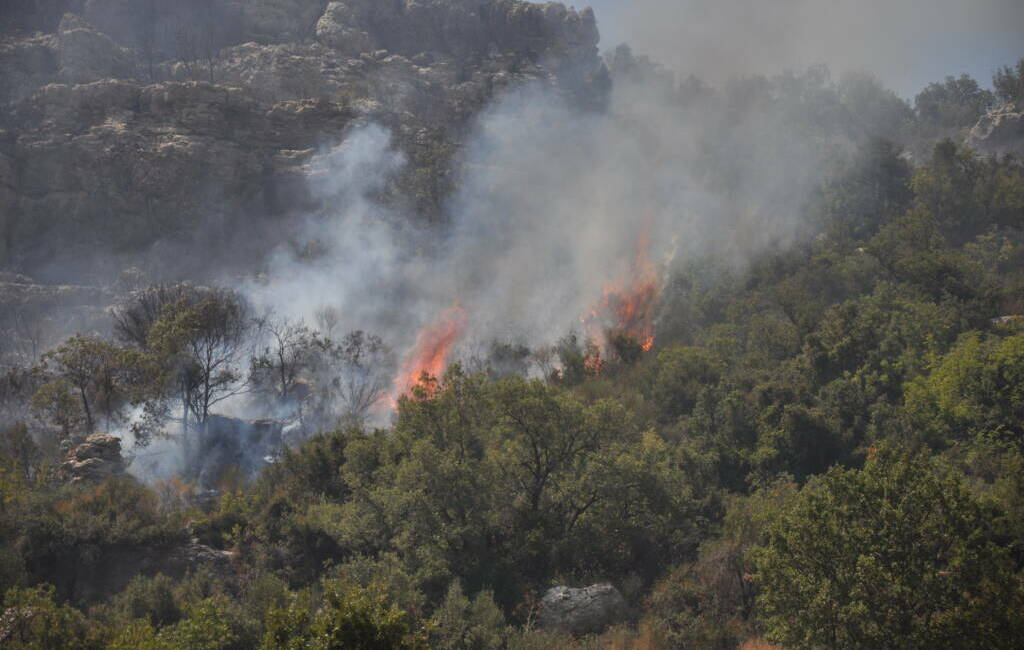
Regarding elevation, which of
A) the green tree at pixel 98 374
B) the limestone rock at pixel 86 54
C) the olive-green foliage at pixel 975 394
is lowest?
the olive-green foliage at pixel 975 394

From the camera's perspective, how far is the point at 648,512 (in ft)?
96.2

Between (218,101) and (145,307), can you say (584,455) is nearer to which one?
(145,307)

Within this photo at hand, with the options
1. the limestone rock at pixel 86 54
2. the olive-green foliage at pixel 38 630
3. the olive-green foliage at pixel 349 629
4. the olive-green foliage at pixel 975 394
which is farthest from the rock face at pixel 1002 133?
the limestone rock at pixel 86 54

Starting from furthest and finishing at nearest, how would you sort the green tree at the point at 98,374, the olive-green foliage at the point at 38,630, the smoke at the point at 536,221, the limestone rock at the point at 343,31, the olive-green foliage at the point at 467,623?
the limestone rock at the point at 343,31 < the smoke at the point at 536,221 < the green tree at the point at 98,374 < the olive-green foliage at the point at 467,623 < the olive-green foliage at the point at 38,630

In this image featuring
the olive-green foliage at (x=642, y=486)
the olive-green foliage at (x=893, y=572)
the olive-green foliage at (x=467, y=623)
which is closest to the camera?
the olive-green foliage at (x=893, y=572)

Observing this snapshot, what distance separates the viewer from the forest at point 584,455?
60.8 feet

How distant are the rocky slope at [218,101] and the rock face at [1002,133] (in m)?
40.7

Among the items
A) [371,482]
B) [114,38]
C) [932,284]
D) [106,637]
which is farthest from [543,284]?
[114,38]

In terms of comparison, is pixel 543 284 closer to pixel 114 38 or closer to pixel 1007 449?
pixel 1007 449

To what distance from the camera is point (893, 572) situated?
17922mm

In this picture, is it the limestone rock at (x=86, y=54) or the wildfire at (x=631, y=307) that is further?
the limestone rock at (x=86, y=54)

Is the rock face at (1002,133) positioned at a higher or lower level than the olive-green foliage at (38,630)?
higher

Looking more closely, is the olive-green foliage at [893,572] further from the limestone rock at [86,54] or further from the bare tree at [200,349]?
the limestone rock at [86,54]

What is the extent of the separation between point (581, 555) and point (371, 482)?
1017 cm
